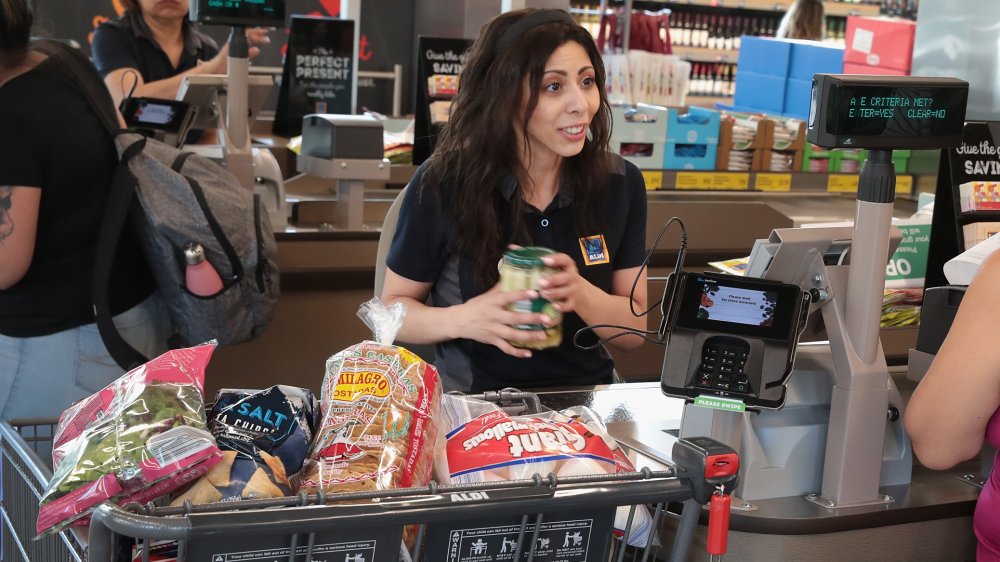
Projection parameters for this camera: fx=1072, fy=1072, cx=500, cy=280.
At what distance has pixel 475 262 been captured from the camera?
219cm

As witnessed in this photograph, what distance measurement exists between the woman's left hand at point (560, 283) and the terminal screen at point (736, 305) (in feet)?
0.82

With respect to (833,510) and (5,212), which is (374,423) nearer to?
(833,510)

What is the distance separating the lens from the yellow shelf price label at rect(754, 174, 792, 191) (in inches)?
196

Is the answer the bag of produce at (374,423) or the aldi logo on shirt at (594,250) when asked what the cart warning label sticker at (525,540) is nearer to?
the bag of produce at (374,423)

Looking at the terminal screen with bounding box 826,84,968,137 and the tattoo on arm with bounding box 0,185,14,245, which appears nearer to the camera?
the terminal screen with bounding box 826,84,968,137

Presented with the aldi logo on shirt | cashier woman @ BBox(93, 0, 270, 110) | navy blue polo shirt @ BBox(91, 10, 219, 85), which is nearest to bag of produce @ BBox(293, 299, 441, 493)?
the aldi logo on shirt

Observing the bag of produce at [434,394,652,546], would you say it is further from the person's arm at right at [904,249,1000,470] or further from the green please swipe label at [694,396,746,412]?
the person's arm at right at [904,249,1000,470]

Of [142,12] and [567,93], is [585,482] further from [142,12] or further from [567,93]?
[142,12]

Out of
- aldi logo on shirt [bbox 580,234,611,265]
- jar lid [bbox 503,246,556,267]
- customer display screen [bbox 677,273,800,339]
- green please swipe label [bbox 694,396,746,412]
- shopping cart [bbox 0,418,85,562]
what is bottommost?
shopping cart [bbox 0,418,85,562]

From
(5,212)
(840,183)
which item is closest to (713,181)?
(840,183)

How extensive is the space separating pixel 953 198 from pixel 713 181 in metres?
2.44

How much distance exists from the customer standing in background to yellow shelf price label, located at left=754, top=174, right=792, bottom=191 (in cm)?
255

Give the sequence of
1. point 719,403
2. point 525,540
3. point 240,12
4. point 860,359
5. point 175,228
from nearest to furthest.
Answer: point 525,540 → point 719,403 → point 860,359 → point 175,228 → point 240,12

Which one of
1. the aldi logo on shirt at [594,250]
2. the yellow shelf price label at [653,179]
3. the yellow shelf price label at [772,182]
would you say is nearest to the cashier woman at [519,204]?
the aldi logo on shirt at [594,250]
